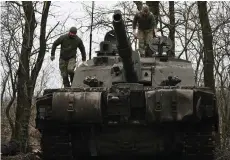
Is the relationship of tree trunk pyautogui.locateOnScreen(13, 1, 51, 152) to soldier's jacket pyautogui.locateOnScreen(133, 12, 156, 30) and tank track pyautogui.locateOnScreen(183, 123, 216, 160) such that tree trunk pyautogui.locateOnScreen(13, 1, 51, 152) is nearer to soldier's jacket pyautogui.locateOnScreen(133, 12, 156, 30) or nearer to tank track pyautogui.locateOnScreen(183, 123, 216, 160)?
soldier's jacket pyautogui.locateOnScreen(133, 12, 156, 30)

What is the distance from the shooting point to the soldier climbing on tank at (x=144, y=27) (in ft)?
42.5

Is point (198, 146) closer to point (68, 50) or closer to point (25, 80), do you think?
point (68, 50)

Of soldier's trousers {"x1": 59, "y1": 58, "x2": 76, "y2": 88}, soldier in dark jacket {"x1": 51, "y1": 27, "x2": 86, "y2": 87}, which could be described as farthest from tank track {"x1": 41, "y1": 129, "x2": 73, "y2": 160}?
soldier in dark jacket {"x1": 51, "y1": 27, "x2": 86, "y2": 87}

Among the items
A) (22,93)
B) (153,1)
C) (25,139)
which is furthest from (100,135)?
(153,1)

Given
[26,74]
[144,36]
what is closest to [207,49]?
[144,36]

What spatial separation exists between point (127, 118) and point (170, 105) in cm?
79

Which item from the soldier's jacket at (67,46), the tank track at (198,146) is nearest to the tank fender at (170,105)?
the tank track at (198,146)

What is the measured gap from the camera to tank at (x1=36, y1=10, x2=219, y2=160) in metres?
8.57

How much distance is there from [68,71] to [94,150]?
3712 mm

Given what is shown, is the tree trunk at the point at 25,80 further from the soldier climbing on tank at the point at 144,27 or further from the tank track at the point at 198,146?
the tank track at the point at 198,146

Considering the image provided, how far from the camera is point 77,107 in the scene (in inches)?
342

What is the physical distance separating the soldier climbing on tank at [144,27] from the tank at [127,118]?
10.3 feet

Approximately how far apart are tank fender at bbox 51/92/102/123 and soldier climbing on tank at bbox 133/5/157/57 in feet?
14.5

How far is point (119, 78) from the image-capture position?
10.2 metres
